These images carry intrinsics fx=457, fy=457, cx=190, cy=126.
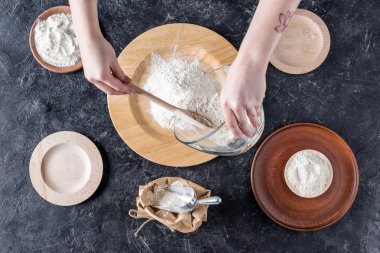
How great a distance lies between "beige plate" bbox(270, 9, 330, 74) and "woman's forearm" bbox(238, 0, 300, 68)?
0.37m

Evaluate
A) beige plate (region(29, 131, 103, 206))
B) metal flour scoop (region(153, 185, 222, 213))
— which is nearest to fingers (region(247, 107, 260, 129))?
metal flour scoop (region(153, 185, 222, 213))

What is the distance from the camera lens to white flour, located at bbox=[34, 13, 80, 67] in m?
1.37

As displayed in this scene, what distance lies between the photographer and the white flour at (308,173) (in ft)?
4.29

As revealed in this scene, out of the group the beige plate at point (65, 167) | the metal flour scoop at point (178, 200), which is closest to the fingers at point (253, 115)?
the metal flour scoop at point (178, 200)

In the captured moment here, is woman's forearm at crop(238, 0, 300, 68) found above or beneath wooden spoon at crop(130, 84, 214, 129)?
above

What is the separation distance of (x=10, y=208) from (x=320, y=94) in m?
1.01

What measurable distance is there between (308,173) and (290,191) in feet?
0.26

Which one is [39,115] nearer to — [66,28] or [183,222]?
[66,28]

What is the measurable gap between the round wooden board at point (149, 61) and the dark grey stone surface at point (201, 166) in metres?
0.07

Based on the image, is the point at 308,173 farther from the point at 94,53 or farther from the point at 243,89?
the point at 94,53

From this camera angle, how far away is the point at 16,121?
56.1 inches

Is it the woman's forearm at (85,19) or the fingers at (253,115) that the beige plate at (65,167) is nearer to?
the woman's forearm at (85,19)

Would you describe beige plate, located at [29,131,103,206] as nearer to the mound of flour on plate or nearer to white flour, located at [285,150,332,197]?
the mound of flour on plate

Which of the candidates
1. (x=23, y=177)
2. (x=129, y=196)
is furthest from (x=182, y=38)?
(x=23, y=177)
